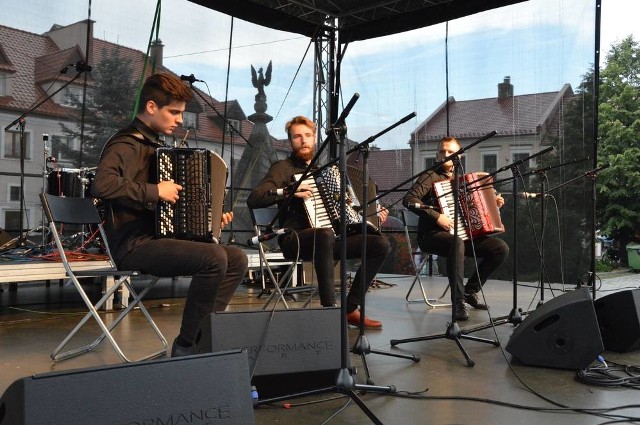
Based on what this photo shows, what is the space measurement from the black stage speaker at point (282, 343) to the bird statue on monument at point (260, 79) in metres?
5.88

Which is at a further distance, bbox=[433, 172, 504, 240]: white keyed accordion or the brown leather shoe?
bbox=[433, 172, 504, 240]: white keyed accordion

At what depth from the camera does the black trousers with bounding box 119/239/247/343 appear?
2838 millimetres

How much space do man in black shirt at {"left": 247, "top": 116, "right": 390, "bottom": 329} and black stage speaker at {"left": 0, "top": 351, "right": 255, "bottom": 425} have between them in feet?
6.57

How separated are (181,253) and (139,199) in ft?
1.03

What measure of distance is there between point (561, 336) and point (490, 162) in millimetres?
5813

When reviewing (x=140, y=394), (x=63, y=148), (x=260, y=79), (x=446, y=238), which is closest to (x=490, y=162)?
(x=260, y=79)

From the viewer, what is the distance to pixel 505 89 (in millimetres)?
7961

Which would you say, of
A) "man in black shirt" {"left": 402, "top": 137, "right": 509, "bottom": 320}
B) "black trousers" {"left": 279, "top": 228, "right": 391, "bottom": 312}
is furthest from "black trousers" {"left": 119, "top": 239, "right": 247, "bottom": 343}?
"man in black shirt" {"left": 402, "top": 137, "right": 509, "bottom": 320}

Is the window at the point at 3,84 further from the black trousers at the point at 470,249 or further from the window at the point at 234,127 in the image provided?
the black trousers at the point at 470,249

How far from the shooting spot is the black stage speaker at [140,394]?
1347 millimetres

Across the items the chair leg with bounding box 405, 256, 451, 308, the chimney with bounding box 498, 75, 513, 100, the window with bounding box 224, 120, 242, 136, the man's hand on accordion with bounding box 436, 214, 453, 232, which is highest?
the chimney with bounding box 498, 75, 513, 100

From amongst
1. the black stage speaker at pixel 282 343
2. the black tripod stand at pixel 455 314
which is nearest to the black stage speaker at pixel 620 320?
the black tripod stand at pixel 455 314

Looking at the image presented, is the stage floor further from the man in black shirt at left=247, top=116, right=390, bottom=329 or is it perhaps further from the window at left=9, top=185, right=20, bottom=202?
the window at left=9, top=185, right=20, bottom=202

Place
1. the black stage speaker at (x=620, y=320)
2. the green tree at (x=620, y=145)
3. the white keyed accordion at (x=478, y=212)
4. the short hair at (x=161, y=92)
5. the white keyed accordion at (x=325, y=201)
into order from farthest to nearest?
the green tree at (x=620, y=145) → the white keyed accordion at (x=478, y=212) → the white keyed accordion at (x=325, y=201) → the black stage speaker at (x=620, y=320) → the short hair at (x=161, y=92)
